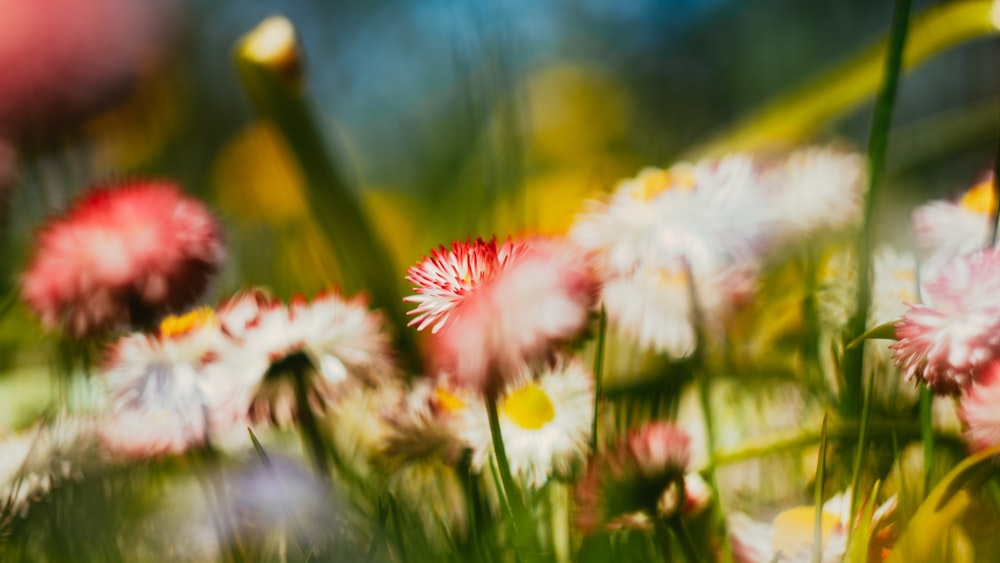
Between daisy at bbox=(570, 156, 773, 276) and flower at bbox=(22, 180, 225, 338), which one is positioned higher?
flower at bbox=(22, 180, 225, 338)

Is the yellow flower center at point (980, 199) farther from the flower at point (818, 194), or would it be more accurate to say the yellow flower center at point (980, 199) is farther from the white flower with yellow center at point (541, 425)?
the white flower with yellow center at point (541, 425)

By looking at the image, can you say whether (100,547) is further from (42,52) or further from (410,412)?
(42,52)

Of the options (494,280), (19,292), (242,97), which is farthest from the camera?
(242,97)

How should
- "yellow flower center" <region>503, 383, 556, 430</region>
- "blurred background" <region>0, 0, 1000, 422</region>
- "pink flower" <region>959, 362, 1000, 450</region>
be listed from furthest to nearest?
"blurred background" <region>0, 0, 1000, 422</region>
"yellow flower center" <region>503, 383, 556, 430</region>
"pink flower" <region>959, 362, 1000, 450</region>

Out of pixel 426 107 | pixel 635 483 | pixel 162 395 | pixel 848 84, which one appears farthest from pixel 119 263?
pixel 426 107

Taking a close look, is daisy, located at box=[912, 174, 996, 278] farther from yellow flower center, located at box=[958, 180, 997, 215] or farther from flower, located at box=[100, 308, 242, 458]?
flower, located at box=[100, 308, 242, 458]

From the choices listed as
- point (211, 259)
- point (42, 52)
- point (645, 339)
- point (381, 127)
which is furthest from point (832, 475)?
point (381, 127)

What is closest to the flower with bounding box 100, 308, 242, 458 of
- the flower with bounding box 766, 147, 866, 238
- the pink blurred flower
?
the pink blurred flower
